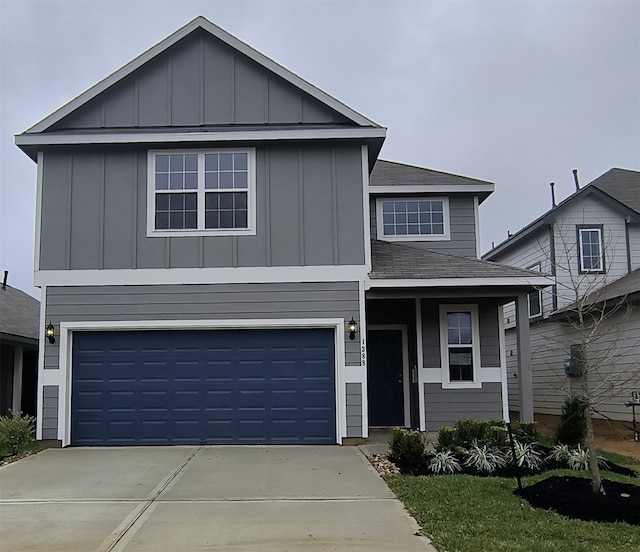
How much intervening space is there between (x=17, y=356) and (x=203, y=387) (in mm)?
6853

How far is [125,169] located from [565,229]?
11543 millimetres

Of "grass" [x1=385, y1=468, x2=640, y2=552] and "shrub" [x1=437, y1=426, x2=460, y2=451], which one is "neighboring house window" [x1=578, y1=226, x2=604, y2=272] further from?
"grass" [x1=385, y1=468, x2=640, y2=552]

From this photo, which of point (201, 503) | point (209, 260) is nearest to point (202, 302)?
point (209, 260)

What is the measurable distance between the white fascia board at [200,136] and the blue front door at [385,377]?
14.3 ft

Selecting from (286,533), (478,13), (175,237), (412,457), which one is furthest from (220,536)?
(478,13)

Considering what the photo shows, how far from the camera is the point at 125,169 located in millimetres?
11875

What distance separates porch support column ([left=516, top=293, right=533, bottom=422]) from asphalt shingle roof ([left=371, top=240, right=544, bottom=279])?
64 centimetres

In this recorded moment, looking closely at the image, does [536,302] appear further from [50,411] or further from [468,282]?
[50,411]

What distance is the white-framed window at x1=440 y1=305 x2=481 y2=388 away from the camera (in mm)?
12984

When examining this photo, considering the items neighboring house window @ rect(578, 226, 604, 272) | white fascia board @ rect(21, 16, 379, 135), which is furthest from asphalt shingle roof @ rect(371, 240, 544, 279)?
neighboring house window @ rect(578, 226, 604, 272)

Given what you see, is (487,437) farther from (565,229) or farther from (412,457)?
(565,229)

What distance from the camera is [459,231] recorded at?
15.1m

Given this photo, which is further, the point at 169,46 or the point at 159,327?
the point at 169,46

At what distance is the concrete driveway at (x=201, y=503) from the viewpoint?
6023 millimetres
